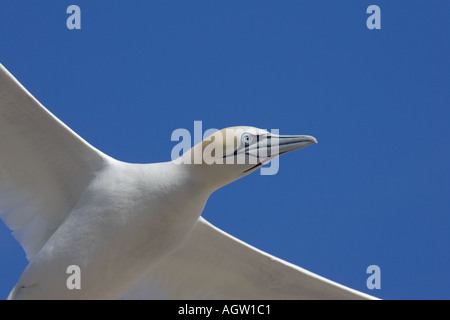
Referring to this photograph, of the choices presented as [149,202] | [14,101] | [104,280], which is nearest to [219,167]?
[149,202]

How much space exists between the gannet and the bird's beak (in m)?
0.01

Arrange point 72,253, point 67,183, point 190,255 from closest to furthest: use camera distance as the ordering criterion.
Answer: point 72,253 → point 67,183 → point 190,255

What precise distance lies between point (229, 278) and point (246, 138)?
11.6ft

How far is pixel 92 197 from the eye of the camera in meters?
13.9

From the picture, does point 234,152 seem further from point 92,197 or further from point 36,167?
point 36,167

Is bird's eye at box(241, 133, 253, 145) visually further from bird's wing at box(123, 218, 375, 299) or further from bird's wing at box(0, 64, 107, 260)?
bird's wing at box(123, 218, 375, 299)

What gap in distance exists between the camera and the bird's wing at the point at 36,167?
45.8 ft

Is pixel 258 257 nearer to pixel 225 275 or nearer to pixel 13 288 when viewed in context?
pixel 225 275

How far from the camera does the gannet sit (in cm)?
1347

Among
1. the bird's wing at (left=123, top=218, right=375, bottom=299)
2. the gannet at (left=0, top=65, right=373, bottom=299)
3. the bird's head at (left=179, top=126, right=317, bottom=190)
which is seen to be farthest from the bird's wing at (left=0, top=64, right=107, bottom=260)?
the bird's wing at (left=123, top=218, right=375, bottom=299)

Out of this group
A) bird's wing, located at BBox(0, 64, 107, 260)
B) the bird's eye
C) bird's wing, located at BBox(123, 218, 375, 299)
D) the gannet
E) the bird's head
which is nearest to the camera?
the gannet

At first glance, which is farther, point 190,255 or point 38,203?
point 190,255
